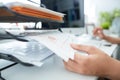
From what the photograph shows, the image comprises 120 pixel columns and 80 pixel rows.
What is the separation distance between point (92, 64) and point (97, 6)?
87.3 inches

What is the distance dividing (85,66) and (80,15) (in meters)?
1.02

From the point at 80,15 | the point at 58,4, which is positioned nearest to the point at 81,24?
the point at 80,15

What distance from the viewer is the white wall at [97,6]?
2.46 meters

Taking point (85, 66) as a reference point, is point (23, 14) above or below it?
above

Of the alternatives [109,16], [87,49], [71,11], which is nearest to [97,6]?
[109,16]

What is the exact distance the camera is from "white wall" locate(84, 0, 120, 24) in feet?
8.09

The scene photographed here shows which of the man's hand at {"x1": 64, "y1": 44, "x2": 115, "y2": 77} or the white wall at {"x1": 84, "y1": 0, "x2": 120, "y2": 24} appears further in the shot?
the white wall at {"x1": 84, "y1": 0, "x2": 120, "y2": 24}

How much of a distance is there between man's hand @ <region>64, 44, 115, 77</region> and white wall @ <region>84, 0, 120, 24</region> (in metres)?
2.11

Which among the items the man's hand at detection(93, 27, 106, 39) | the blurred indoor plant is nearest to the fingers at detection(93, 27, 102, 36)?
the man's hand at detection(93, 27, 106, 39)

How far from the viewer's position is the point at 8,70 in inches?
17.9

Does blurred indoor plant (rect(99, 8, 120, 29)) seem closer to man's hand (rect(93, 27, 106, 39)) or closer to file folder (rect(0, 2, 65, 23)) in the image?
man's hand (rect(93, 27, 106, 39))

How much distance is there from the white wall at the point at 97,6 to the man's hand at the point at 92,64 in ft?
6.91

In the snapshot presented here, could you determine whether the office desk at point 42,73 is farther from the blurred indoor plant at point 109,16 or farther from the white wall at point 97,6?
the white wall at point 97,6

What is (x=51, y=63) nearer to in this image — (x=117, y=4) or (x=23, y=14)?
(x=23, y=14)
